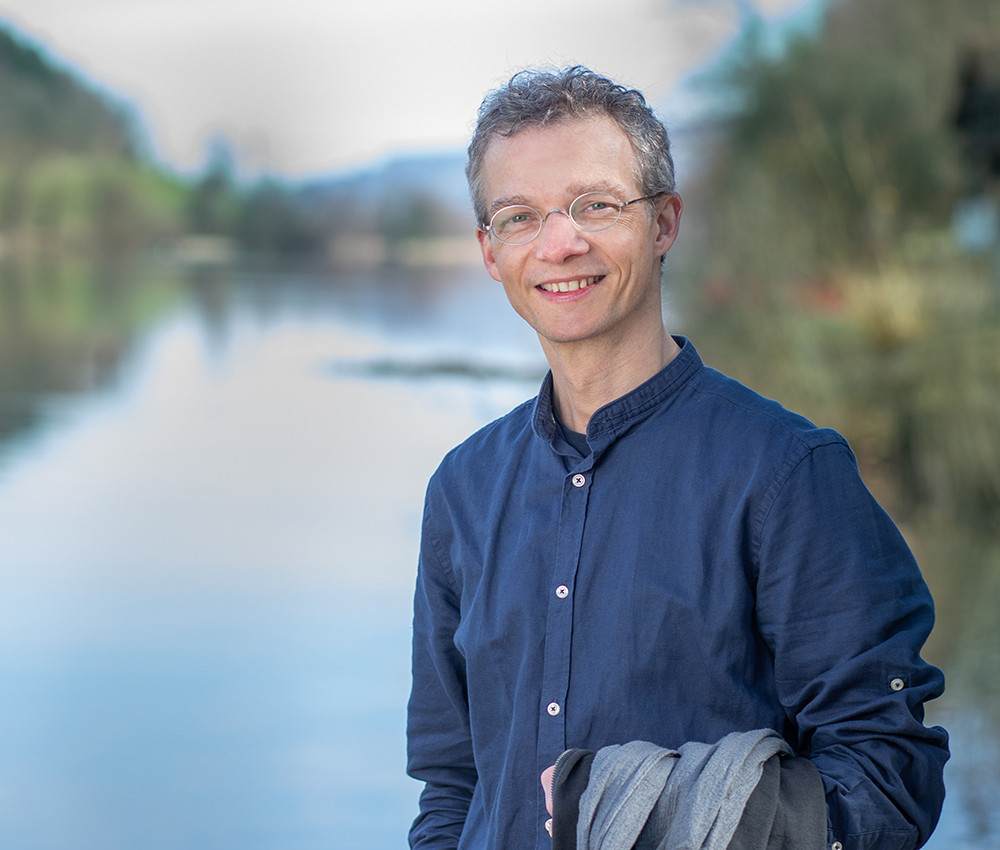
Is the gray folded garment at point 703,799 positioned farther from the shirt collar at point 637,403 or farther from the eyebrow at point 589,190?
the eyebrow at point 589,190

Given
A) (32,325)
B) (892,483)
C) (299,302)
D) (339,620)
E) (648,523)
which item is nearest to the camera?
(648,523)

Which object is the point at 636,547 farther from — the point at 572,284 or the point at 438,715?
the point at 438,715

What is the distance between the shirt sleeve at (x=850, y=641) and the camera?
132cm

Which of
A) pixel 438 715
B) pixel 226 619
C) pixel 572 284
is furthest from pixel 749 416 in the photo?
pixel 226 619

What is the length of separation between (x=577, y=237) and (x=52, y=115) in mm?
40070

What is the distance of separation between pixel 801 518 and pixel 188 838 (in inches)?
118

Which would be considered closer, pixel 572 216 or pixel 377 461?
pixel 572 216

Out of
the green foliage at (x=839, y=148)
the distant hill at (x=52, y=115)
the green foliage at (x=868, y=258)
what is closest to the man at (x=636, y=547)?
the green foliage at (x=868, y=258)

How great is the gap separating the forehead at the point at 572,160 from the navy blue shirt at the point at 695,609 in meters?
0.21

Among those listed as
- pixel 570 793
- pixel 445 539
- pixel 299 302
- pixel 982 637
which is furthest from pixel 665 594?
pixel 299 302

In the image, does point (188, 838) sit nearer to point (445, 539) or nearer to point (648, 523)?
point (445, 539)

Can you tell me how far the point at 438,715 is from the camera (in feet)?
5.50

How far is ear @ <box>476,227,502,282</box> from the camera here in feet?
5.29

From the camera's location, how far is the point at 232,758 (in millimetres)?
4410
